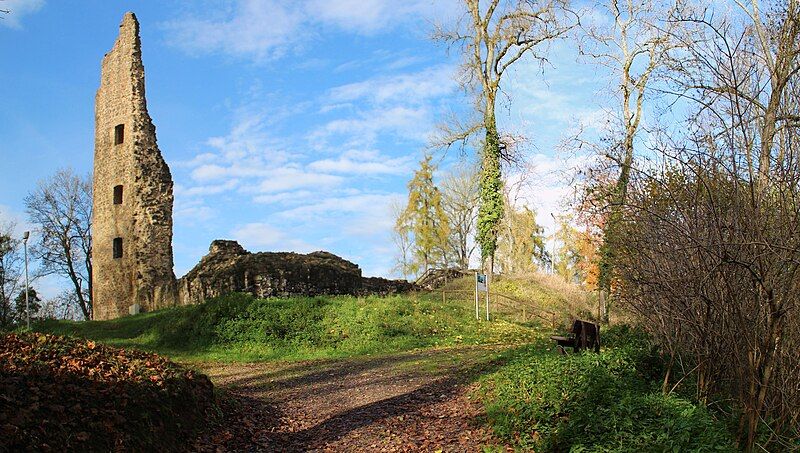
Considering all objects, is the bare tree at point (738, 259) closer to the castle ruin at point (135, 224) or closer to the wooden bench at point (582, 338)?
the wooden bench at point (582, 338)

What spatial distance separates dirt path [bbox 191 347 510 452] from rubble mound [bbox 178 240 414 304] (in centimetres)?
875

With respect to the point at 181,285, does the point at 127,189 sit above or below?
above

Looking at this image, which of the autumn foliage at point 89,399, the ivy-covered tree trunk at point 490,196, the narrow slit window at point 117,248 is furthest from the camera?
the narrow slit window at point 117,248

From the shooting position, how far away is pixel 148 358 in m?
9.59

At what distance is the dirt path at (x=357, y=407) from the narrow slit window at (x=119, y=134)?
61.7 feet

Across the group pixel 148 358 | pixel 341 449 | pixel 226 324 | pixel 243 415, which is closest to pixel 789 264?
pixel 341 449

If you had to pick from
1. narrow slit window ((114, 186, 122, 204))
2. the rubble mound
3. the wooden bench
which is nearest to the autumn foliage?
the wooden bench

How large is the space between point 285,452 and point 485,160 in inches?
821

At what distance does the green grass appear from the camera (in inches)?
682

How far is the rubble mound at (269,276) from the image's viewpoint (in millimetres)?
23062

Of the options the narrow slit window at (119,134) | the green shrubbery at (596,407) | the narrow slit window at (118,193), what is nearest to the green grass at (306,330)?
the green shrubbery at (596,407)

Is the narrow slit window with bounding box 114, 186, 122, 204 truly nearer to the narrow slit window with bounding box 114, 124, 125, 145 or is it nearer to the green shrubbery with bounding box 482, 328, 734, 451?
the narrow slit window with bounding box 114, 124, 125, 145

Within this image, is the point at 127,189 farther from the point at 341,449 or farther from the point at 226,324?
the point at 341,449

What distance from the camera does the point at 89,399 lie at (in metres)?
6.82
